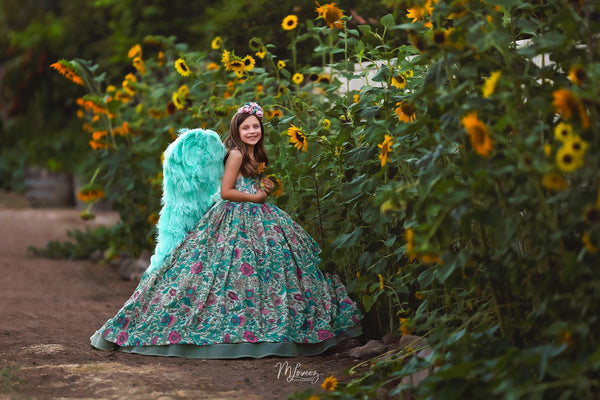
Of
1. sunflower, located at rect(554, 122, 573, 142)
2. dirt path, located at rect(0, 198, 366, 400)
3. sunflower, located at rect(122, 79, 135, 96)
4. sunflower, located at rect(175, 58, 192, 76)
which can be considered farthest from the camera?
sunflower, located at rect(122, 79, 135, 96)

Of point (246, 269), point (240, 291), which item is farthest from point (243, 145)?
point (240, 291)

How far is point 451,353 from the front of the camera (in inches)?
96.1

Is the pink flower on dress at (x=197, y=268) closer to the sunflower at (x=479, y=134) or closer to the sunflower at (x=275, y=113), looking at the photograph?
the sunflower at (x=275, y=113)

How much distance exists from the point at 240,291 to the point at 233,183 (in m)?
0.53

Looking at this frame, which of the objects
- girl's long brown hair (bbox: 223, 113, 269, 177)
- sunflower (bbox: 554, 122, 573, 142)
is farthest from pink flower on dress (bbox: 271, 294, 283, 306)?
sunflower (bbox: 554, 122, 573, 142)

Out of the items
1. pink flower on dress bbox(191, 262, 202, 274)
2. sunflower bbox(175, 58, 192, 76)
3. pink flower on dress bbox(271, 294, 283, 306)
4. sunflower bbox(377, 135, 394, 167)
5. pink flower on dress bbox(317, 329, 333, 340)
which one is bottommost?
pink flower on dress bbox(317, 329, 333, 340)

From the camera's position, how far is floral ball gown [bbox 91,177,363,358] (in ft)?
11.1

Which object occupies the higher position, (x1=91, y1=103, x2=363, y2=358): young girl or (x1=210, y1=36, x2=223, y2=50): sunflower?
(x1=210, y1=36, x2=223, y2=50): sunflower

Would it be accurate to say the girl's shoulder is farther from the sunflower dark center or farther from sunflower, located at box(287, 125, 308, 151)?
the sunflower dark center

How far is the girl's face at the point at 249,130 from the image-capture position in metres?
3.70

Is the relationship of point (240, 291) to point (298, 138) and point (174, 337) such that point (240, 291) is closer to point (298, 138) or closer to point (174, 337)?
point (174, 337)

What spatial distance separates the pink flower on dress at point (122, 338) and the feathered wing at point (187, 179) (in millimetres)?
363

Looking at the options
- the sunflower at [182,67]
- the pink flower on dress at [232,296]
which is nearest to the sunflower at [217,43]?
the sunflower at [182,67]

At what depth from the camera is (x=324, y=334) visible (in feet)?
11.4
